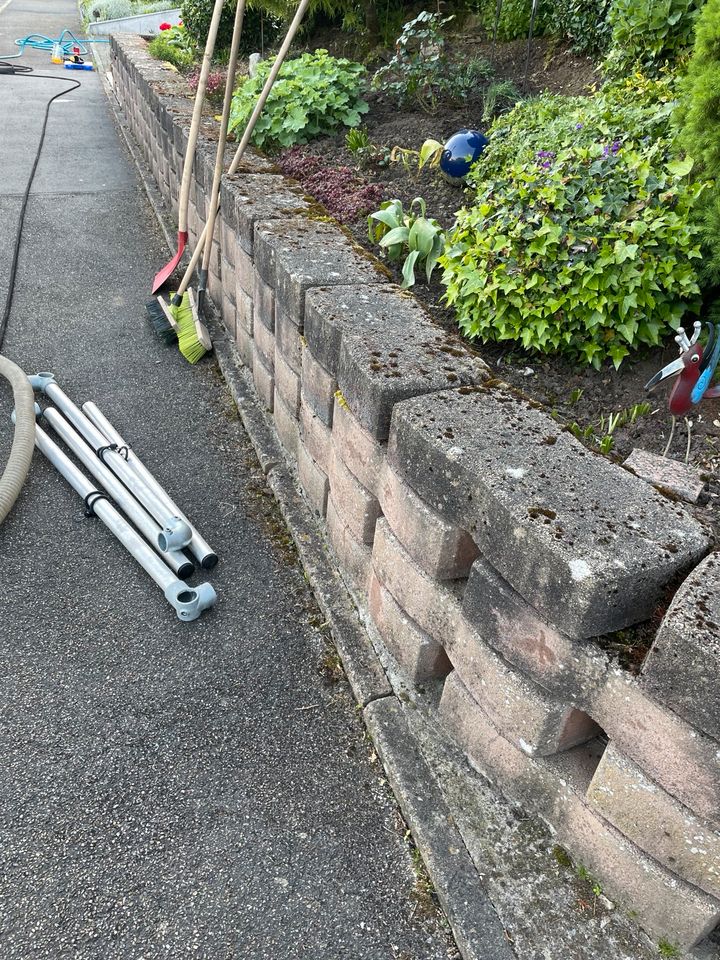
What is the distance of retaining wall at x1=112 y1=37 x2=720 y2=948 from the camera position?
1488 mm

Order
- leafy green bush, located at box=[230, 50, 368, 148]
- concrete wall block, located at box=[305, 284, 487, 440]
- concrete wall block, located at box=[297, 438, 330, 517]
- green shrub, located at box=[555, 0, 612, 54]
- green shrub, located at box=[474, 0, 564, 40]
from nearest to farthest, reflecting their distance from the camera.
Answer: concrete wall block, located at box=[305, 284, 487, 440] < concrete wall block, located at box=[297, 438, 330, 517] < green shrub, located at box=[555, 0, 612, 54] < leafy green bush, located at box=[230, 50, 368, 148] < green shrub, located at box=[474, 0, 564, 40]

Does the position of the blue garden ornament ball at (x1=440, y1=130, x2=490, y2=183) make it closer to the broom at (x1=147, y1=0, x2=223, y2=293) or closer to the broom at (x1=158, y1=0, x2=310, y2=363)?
the broom at (x1=158, y1=0, x2=310, y2=363)

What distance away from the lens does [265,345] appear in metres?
3.54

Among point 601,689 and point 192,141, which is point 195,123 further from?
point 601,689

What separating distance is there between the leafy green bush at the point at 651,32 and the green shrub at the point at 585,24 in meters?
0.94

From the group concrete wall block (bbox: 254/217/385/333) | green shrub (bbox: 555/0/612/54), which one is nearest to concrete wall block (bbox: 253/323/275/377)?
concrete wall block (bbox: 254/217/385/333)

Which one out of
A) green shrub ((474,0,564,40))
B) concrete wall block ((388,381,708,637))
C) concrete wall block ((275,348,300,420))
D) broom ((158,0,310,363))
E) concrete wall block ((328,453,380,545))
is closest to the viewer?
concrete wall block ((388,381,708,637))

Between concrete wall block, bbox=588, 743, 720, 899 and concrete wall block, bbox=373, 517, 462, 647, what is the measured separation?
0.57m

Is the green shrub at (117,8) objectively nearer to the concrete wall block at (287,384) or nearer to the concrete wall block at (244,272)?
the concrete wall block at (244,272)

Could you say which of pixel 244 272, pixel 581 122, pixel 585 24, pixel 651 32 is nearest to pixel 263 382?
pixel 244 272

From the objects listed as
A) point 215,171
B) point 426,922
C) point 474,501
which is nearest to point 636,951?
point 426,922

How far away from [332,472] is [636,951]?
1735mm

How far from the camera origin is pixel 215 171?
3.97m

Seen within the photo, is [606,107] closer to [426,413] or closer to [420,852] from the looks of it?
[426,413]
